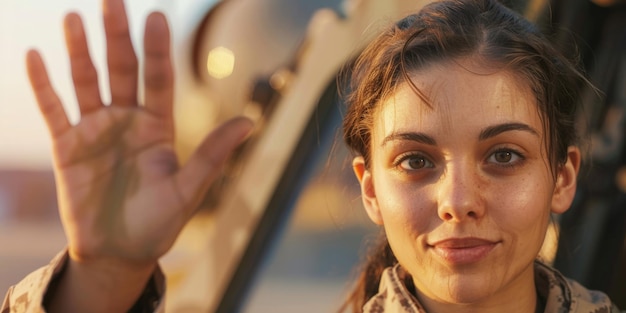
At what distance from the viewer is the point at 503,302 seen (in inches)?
34.1

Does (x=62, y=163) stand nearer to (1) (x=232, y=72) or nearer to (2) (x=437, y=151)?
(2) (x=437, y=151)

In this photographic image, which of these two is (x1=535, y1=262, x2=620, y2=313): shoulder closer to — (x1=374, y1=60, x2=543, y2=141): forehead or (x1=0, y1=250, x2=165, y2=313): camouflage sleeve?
(x1=374, y1=60, x2=543, y2=141): forehead

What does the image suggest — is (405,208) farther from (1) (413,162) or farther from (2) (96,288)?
(2) (96,288)

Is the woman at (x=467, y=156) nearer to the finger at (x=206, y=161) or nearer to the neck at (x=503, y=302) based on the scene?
the neck at (x=503, y=302)

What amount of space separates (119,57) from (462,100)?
0.45 metres

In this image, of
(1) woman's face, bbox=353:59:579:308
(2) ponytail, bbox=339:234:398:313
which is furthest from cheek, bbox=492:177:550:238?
(2) ponytail, bbox=339:234:398:313

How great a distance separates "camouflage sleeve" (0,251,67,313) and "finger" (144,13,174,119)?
0.20 m

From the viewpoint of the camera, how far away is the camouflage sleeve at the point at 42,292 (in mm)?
981

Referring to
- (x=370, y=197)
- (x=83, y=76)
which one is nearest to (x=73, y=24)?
(x=83, y=76)

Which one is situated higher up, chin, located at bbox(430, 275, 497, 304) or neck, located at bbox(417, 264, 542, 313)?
chin, located at bbox(430, 275, 497, 304)

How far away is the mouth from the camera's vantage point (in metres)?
0.81

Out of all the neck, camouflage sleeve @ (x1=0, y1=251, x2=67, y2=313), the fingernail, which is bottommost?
camouflage sleeve @ (x1=0, y1=251, x2=67, y2=313)

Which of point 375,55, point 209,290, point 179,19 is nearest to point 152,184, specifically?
point 375,55

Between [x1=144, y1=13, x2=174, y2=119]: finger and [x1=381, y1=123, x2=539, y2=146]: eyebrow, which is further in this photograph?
[x1=144, y1=13, x2=174, y2=119]: finger
